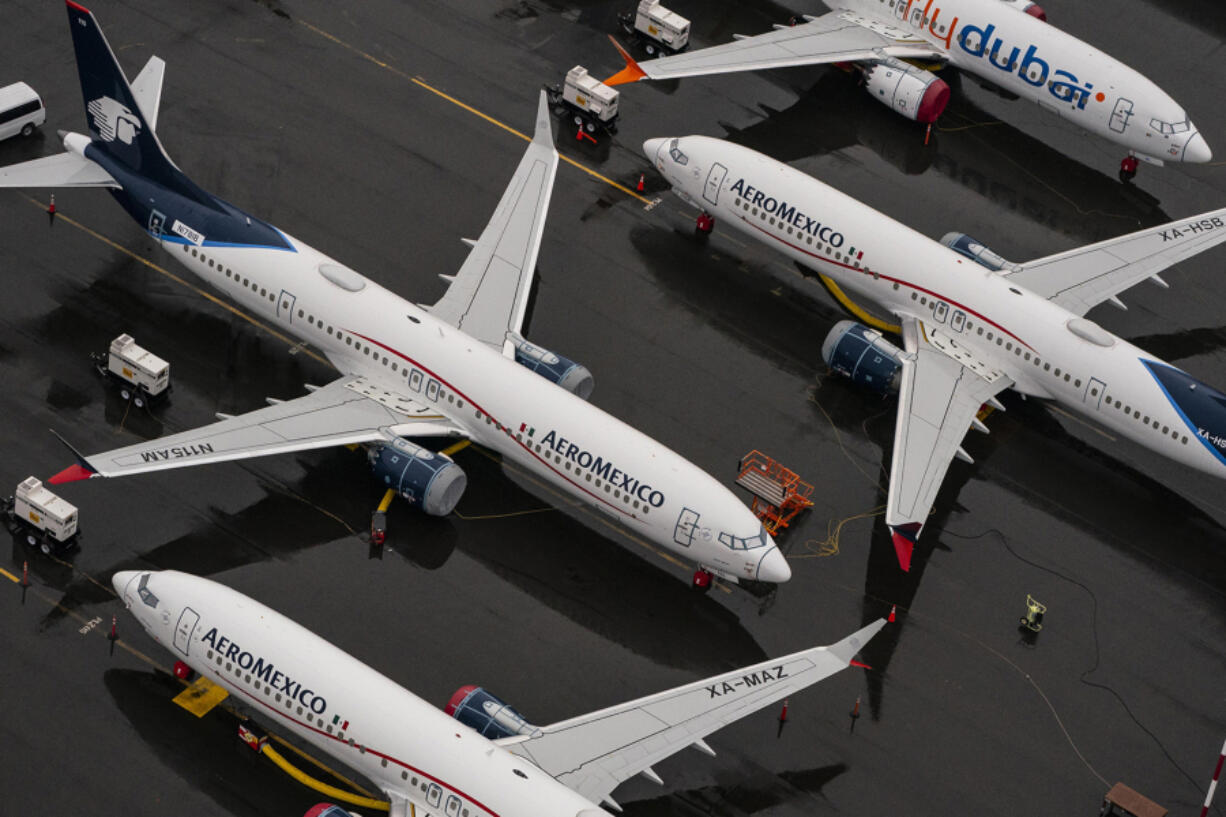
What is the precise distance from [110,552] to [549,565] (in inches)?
623

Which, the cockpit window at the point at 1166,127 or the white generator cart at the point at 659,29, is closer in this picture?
the cockpit window at the point at 1166,127

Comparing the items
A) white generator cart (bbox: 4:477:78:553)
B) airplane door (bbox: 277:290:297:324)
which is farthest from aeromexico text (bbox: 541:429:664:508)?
white generator cart (bbox: 4:477:78:553)

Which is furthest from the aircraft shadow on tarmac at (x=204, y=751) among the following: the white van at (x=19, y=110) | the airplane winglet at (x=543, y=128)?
the white van at (x=19, y=110)

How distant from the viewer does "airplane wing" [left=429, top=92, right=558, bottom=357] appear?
252 ft

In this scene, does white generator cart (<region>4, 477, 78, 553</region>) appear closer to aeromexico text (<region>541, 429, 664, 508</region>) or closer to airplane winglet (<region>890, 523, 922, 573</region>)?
aeromexico text (<region>541, 429, 664, 508</region>)

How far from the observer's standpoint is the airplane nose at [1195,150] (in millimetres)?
89938

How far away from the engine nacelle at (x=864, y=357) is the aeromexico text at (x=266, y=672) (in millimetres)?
28960

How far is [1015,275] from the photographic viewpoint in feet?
270

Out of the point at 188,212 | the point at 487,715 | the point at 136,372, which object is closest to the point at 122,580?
the point at 136,372

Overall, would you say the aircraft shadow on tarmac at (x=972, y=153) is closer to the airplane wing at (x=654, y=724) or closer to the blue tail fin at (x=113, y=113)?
the blue tail fin at (x=113, y=113)

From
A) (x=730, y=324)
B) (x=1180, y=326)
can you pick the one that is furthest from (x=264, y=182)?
(x=1180, y=326)

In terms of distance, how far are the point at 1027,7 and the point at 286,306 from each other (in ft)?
145

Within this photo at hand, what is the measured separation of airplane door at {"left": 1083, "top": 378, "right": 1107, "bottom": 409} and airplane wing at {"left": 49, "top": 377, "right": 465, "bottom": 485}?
25.2 meters

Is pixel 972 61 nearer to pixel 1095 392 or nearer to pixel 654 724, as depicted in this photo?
pixel 1095 392
